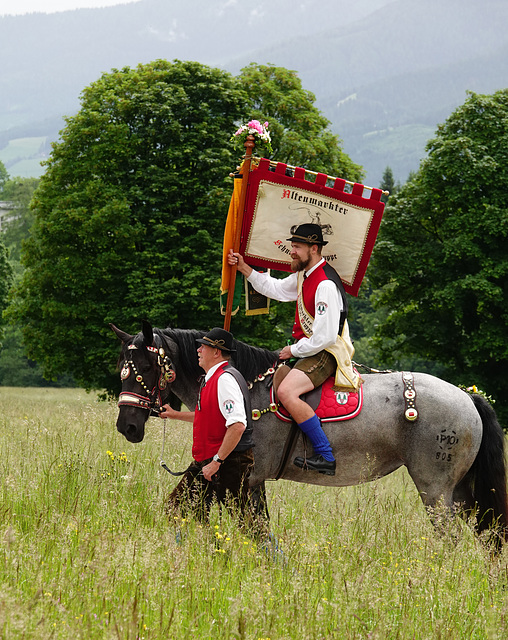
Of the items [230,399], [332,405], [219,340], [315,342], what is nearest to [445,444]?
[332,405]

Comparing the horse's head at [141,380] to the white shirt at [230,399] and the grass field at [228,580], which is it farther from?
the white shirt at [230,399]

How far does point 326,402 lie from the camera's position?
6.09m

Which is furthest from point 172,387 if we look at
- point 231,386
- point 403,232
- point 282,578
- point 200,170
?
point 403,232

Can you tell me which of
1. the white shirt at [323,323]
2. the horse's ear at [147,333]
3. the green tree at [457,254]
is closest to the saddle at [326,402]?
the white shirt at [323,323]

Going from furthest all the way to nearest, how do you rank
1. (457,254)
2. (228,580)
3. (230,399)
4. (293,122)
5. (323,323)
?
(293,122) → (457,254) → (323,323) → (230,399) → (228,580)

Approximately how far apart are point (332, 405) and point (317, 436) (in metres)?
0.33

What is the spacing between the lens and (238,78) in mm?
26641

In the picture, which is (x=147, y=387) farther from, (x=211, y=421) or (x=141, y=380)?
(x=211, y=421)

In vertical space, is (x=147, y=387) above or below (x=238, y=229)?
below

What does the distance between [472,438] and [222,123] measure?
19.8m

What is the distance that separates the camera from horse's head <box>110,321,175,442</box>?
6.05 meters

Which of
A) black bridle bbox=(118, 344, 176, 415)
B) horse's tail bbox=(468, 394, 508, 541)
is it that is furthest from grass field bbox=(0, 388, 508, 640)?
black bridle bbox=(118, 344, 176, 415)

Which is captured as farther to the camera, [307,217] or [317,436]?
[307,217]

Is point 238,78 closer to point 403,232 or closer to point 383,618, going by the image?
point 403,232
